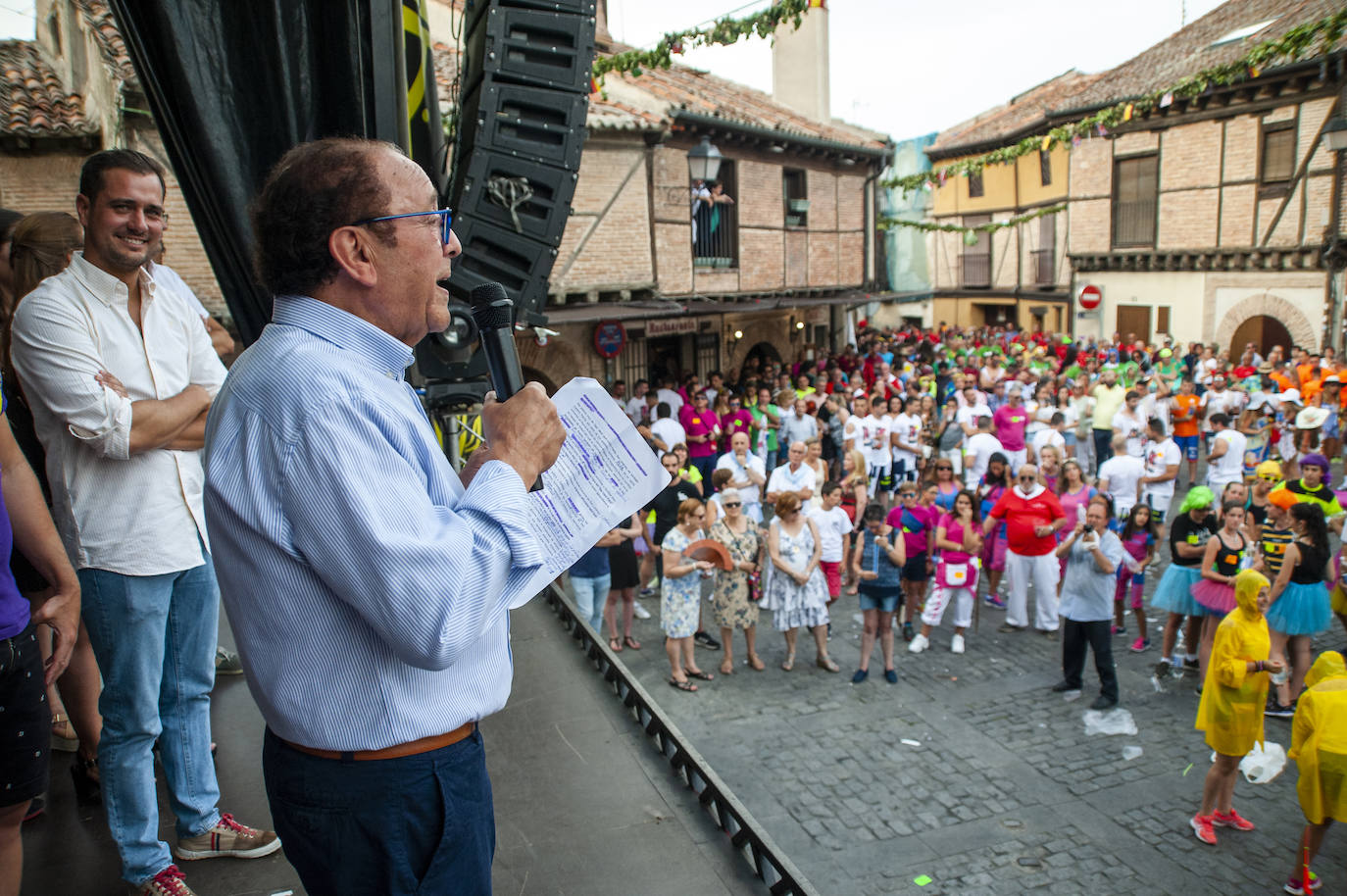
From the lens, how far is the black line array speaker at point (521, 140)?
3920 mm

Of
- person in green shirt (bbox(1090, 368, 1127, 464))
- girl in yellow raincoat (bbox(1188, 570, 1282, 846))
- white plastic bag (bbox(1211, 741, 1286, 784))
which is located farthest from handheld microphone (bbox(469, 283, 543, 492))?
person in green shirt (bbox(1090, 368, 1127, 464))

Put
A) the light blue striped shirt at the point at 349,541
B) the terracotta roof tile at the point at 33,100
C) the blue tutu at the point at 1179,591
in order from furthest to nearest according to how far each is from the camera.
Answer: the terracotta roof tile at the point at 33,100, the blue tutu at the point at 1179,591, the light blue striped shirt at the point at 349,541

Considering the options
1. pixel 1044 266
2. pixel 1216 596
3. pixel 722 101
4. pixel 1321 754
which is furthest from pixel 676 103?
pixel 1044 266

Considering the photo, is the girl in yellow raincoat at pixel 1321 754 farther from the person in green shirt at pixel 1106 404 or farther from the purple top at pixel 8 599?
the person in green shirt at pixel 1106 404

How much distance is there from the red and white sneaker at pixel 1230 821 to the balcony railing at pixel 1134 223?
23.3 m

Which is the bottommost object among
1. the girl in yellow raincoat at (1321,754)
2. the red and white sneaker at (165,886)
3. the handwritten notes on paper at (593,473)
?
the girl in yellow raincoat at (1321,754)

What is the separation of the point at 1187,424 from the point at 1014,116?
23.6m

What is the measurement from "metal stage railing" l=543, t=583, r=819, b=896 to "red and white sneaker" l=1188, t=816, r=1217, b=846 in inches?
133

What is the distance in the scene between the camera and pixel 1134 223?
25703 millimetres

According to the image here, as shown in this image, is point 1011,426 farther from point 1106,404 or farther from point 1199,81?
point 1199,81

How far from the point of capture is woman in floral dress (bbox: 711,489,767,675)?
Answer: 306 inches

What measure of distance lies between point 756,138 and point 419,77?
46.1 feet

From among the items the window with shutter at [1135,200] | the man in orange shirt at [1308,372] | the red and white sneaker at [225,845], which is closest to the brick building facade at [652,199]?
the red and white sneaker at [225,845]

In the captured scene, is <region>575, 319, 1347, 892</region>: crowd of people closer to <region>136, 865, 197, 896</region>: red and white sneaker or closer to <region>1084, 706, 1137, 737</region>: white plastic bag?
<region>1084, 706, 1137, 737</region>: white plastic bag
